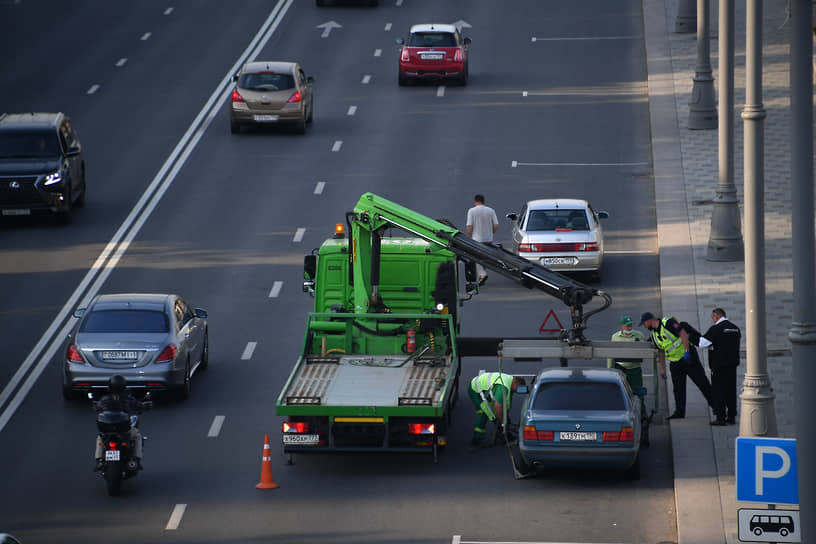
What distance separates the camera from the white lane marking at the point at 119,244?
25.4 m

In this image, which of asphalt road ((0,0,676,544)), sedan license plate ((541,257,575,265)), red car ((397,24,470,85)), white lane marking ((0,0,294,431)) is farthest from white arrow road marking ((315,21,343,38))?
sedan license plate ((541,257,575,265))

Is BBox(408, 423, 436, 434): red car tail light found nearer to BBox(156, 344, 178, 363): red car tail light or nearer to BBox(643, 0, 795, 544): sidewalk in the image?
BBox(643, 0, 795, 544): sidewalk

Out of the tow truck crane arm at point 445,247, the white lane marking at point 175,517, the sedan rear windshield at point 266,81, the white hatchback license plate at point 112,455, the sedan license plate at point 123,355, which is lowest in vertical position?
the white lane marking at point 175,517

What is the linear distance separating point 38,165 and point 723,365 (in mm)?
18280

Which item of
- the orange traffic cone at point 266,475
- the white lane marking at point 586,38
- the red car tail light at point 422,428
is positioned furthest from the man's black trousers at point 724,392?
the white lane marking at point 586,38

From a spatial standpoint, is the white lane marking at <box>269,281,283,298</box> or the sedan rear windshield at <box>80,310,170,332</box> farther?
the white lane marking at <box>269,281,283,298</box>

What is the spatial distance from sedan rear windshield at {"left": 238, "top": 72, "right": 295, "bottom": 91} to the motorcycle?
929 inches

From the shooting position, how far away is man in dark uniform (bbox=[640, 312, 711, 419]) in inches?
888

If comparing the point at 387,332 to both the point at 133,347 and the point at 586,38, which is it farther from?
the point at 586,38

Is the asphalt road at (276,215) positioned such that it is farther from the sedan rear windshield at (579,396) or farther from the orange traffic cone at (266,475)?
the sedan rear windshield at (579,396)

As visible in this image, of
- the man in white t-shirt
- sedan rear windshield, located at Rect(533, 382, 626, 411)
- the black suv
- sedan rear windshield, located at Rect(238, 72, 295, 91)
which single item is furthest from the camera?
sedan rear windshield, located at Rect(238, 72, 295, 91)

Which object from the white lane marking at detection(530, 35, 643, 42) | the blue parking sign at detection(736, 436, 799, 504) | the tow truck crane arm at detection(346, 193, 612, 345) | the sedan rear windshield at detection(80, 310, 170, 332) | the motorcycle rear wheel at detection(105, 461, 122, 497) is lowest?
the white lane marking at detection(530, 35, 643, 42)

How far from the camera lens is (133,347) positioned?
23.7 m

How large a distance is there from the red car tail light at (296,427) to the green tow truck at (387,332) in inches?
0.5
